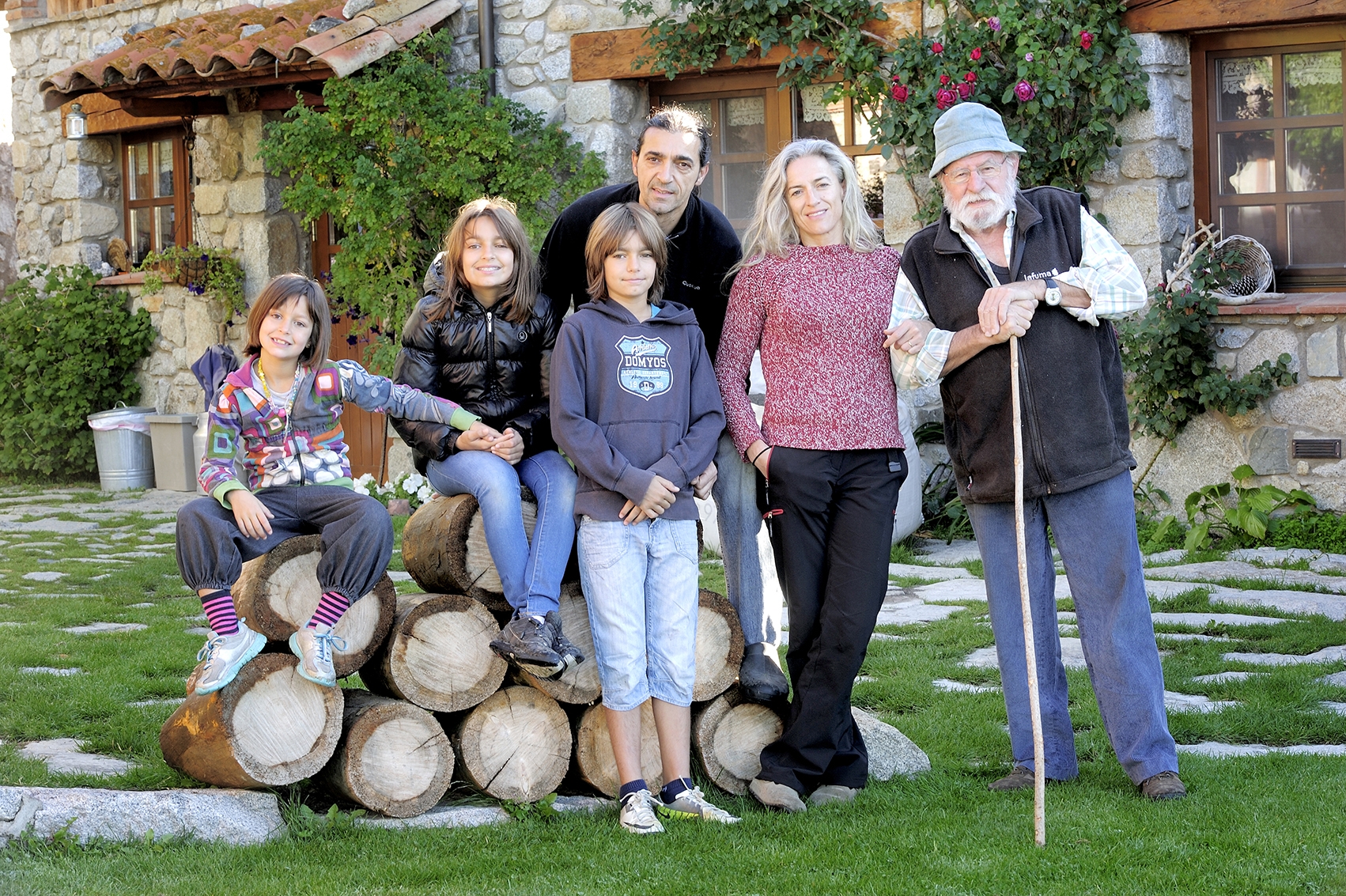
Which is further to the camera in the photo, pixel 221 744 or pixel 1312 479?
pixel 1312 479

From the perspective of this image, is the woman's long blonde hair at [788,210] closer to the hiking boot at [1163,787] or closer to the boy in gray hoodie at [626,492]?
the boy in gray hoodie at [626,492]

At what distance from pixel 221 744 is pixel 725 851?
Answer: 123cm

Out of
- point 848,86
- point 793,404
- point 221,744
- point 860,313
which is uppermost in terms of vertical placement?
point 848,86

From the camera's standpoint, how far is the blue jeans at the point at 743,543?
3.53 m

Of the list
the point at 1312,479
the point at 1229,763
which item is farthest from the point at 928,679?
the point at 1312,479

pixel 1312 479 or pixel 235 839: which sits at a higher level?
pixel 1312 479

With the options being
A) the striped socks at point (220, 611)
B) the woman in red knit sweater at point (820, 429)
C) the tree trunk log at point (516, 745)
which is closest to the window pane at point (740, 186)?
the woman in red knit sweater at point (820, 429)

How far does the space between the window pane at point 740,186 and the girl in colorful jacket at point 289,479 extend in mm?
4832

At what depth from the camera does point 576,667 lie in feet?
11.6

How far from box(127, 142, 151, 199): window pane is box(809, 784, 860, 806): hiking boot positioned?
29.4 feet

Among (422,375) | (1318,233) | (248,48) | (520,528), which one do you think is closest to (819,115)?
(1318,233)

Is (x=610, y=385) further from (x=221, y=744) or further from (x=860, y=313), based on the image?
(x=221, y=744)

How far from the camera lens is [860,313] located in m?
3.40

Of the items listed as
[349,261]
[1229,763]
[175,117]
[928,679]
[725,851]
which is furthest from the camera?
[175,117]
